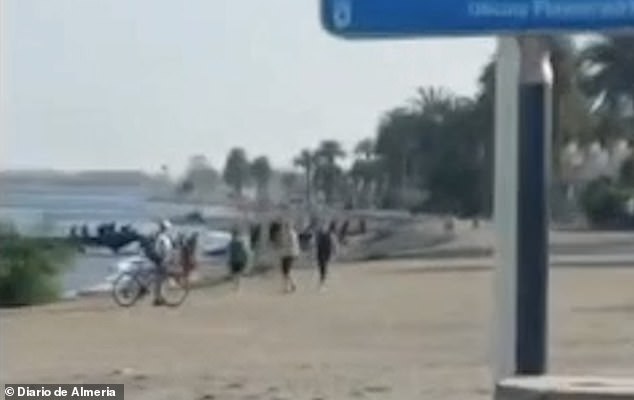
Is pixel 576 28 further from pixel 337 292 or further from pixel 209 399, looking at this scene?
pixel 337 292

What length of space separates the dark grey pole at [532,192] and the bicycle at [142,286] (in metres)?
21.9

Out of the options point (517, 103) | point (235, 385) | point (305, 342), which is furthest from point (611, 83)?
point (517, 103)

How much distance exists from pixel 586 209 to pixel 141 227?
36386mm

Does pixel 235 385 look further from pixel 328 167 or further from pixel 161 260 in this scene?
pixel 328 167

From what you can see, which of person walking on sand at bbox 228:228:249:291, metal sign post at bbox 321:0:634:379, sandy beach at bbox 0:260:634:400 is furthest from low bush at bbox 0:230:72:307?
metal sign post at bbox 321:0:634:379

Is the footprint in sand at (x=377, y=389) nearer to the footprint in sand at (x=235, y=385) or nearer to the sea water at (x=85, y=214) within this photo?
the footprint in sand at (x=235, y=385)

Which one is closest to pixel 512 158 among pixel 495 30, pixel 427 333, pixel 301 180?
pixel 495 30

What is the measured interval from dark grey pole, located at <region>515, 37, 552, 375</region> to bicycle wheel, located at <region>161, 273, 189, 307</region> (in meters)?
22.9

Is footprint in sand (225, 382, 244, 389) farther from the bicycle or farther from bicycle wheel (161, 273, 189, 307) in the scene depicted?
bicycle wheel (161, 273, 189, 307)

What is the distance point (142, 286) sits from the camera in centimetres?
3133

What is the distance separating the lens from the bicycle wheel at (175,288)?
31.6 m

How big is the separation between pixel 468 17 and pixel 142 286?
23.3 meters

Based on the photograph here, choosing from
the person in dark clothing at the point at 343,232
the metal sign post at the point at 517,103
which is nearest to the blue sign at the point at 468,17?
the metal sign post at the point at 517,103

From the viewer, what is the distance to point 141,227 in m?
57.9
